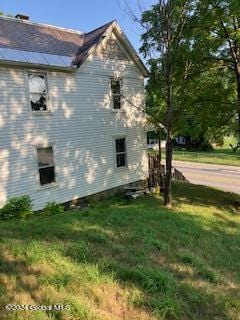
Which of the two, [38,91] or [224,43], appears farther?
[224,43]

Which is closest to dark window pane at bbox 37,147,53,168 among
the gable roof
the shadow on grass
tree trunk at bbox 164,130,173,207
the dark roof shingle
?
the gable roof

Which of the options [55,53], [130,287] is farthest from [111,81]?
[130,287]

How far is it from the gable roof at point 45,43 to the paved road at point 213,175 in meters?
12.5

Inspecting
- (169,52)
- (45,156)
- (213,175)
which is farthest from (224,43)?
(213,175)

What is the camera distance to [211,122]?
1552 centimetres

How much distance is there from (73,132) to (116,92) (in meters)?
3.88

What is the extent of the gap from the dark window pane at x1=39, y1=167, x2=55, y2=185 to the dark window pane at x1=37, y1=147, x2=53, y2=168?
0.71 ft

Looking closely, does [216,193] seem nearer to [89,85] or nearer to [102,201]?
[102,201]

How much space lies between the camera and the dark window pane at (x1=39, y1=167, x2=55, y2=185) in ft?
44.7

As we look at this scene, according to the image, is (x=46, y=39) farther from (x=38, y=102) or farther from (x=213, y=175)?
(x=213, y=175)

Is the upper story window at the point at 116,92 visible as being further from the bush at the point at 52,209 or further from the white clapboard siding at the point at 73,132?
the bush at the point at 52,209

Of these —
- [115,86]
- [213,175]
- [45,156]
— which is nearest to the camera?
[45,156]

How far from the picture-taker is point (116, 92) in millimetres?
17297

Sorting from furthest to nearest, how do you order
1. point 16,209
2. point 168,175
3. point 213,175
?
point 213,175 < point 168,175 < point 16,209
